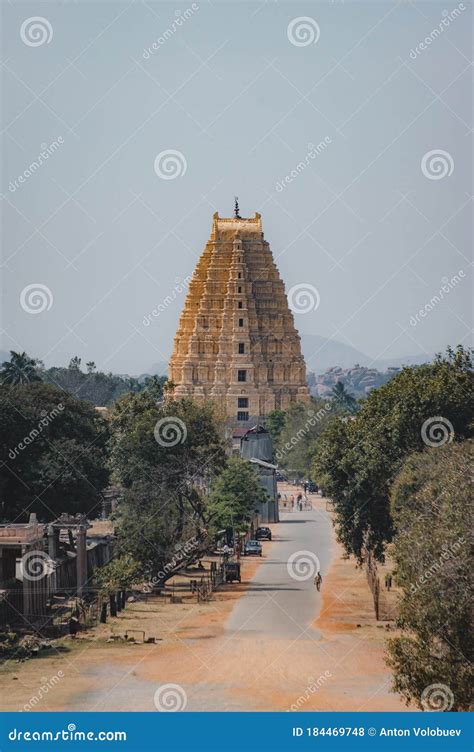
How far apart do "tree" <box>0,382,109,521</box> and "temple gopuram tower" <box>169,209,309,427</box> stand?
91.9 metres

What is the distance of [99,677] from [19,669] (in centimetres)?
272

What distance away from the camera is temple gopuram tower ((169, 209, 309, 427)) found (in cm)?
17300

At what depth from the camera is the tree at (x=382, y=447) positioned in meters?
62.2

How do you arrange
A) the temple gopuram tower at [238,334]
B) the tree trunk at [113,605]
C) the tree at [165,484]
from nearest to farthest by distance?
the tree trunk at [113,605], the tree at [165,484], the temple gopuram tower at [238,334]

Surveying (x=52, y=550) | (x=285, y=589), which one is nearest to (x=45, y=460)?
(x=52, y=550)

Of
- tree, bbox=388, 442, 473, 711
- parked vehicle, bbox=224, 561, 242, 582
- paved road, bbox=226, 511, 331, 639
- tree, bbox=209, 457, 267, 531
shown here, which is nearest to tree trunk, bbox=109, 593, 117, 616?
paved road, bbox=226, 511, 331, 639

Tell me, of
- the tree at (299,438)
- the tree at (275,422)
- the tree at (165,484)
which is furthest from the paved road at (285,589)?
the tree at (275,422)

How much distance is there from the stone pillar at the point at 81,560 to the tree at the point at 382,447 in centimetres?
962

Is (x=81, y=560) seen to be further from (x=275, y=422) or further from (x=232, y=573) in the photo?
(x=275, y=422)

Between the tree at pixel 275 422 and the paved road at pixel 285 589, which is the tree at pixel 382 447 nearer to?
the paved road at pixel 285 589

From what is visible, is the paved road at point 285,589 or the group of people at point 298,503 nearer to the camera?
the paved road at point 285,589

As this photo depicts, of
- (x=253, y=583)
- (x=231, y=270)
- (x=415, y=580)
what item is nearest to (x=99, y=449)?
(x=253, y=583)

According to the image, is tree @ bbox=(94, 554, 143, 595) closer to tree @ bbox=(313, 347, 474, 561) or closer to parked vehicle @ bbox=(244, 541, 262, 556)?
tree @ bbox=(313, 347, 474, 561)

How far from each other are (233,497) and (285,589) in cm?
1536
